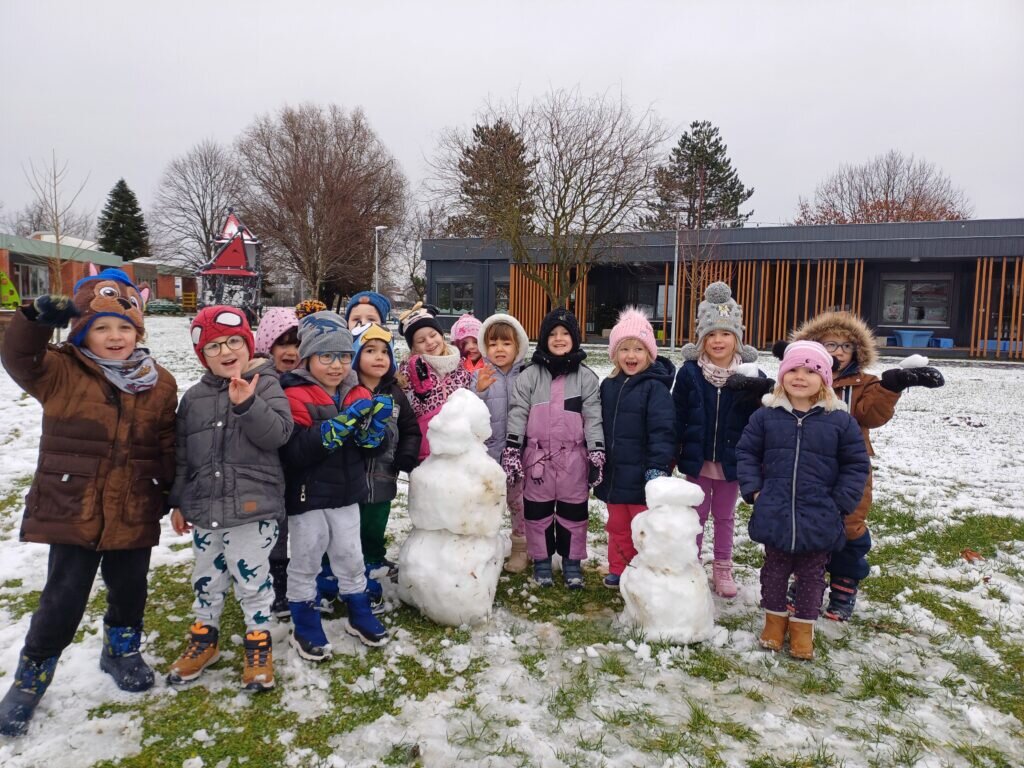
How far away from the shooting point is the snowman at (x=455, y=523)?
3383 millimetres

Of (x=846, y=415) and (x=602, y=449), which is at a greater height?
(x=846, y=415)

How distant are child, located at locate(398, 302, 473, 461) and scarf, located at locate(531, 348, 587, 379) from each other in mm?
555

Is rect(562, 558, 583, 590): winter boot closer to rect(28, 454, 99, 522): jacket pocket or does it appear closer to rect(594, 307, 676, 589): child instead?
rect(594, 307, 676, 589): child

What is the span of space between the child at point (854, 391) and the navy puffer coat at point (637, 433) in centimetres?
93

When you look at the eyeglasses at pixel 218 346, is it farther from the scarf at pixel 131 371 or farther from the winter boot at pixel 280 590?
the winter boot at pixel 280 590

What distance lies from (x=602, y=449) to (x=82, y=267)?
35098 mm

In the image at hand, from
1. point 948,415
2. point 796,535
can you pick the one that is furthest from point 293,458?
point 948,415

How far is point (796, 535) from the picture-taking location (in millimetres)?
3141

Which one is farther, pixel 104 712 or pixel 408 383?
pixel 408 383

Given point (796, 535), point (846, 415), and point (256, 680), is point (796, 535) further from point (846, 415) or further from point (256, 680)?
point (256, 680)

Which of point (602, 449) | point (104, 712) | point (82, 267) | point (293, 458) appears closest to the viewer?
point (104, 712)

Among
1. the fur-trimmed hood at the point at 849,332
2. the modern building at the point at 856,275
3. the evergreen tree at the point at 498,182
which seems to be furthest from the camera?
the modern building at the point at 856,275

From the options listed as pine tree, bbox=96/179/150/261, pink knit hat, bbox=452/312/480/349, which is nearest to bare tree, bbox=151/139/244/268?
pine tree, bbox=96/179/150/261

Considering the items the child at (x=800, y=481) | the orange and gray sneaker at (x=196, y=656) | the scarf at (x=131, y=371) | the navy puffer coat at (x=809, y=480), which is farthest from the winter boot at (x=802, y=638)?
the scarf at (x=131, y=371)
